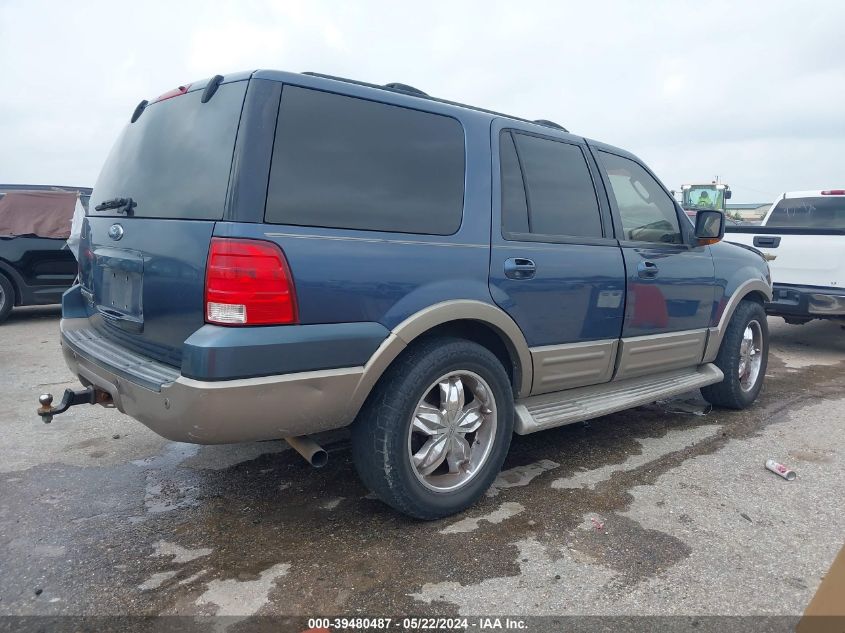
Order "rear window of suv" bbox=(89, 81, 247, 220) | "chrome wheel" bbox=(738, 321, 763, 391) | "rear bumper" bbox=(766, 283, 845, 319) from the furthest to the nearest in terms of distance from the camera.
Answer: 1. "rear bumper" bbox=(766, 283, 845, 319)
2. "chrome wheel" bbox=(738, 321, 763, 391)
3. "rear window of suv" bbox=(89, 81, 247, 220)

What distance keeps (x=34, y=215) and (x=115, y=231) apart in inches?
264

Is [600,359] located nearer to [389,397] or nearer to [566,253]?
[566,253]

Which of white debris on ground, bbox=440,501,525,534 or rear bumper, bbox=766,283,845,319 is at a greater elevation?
rear bumper, bbox=766,283,845,319

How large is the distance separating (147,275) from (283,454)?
1.59m

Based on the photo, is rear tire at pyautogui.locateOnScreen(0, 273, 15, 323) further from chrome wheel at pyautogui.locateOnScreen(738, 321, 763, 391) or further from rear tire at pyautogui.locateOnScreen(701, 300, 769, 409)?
chrome wheel at pyautogui.locateOnScreen(738, 321, 763, 391)

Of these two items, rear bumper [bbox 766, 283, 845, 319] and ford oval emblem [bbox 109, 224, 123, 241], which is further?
rear bumper [bbox 766, 283, 845, 319]

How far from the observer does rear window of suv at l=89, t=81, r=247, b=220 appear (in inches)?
99.2

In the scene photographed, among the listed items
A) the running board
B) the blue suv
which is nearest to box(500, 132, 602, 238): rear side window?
the blue suv

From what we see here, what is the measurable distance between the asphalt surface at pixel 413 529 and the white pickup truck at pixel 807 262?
295 cm

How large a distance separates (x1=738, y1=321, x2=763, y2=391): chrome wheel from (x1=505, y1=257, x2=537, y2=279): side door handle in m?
2.58

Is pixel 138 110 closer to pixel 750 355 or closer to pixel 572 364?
pixel 572 364

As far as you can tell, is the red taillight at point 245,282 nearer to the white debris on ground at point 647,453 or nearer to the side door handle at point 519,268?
the side door handle at point 519,268

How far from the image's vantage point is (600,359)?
3.73 meters

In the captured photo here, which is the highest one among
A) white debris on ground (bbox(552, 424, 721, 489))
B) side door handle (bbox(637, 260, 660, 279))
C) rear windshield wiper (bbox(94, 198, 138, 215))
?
rear windshield wiper (bbox(94, 198, 138, 215))
